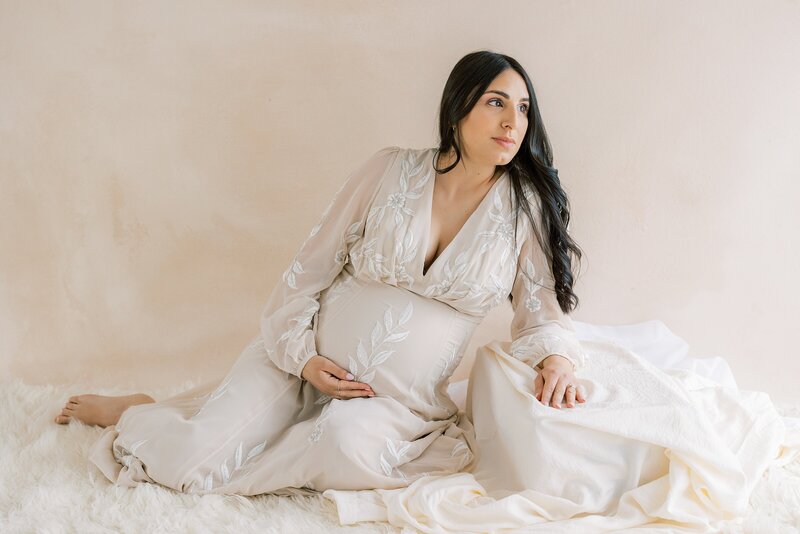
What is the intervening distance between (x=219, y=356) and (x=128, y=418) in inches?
29.2

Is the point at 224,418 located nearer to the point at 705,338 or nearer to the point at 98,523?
the point at 98,523

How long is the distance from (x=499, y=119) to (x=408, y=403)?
829mm

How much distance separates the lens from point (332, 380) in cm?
209

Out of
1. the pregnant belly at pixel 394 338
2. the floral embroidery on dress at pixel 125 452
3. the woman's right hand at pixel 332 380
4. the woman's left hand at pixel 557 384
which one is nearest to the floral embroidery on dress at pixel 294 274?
the pregnant belly at pixel 394 338


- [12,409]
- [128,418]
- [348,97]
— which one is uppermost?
[348,97]

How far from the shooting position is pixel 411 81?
2.69 meters

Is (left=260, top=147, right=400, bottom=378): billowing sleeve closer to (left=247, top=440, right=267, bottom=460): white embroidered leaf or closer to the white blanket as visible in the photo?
(left=247, top=440, right=267, bottom=460): white embroidered leaf

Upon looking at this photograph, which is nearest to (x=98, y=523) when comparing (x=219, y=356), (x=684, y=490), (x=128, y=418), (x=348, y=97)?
(x=128, y=418)

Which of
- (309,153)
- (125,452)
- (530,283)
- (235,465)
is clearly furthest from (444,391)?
(309,153)

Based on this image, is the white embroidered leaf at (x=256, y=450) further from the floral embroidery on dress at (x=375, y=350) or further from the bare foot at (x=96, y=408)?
the bare foot at (x=96, y=408)

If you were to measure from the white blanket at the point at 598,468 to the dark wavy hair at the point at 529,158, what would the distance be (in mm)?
343

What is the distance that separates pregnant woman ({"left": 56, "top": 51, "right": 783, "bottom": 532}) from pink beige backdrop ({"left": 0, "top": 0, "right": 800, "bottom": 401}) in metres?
0.56

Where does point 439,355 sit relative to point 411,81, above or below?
below

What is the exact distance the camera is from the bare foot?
236cm
